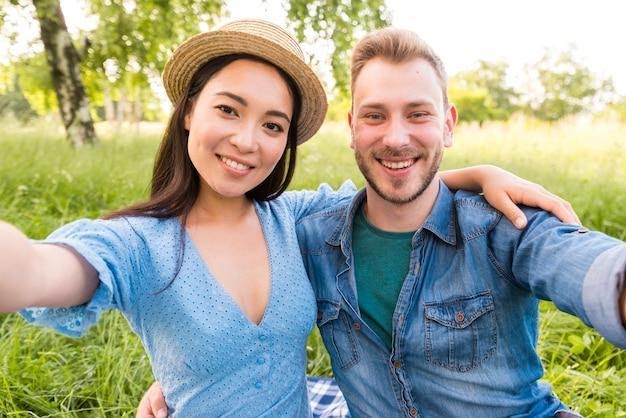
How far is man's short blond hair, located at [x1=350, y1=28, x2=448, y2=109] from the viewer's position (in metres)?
1.90

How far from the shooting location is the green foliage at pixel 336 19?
5746mm

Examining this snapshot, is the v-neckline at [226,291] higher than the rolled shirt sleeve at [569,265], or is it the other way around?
the rolled shirt sleeve at [569,265]

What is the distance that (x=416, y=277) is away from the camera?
71.6 inches

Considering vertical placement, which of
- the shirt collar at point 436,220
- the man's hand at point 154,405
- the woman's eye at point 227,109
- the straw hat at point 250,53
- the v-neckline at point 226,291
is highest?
the straw hat at point 250,53

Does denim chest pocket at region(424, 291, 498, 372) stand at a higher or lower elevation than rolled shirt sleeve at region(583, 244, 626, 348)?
lower

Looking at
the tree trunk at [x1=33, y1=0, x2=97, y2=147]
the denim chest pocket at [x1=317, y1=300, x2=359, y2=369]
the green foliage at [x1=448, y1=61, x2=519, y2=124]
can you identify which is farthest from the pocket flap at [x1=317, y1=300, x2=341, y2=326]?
the green foliage at [x1=448, y1=61, x2=519, y2=124]

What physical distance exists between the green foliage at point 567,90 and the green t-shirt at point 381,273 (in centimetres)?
4548

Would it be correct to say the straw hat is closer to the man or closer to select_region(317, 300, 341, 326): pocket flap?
the man

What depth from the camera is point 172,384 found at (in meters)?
1.66

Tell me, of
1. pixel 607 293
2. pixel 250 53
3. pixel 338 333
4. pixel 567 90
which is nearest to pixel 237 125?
pixel 250 53

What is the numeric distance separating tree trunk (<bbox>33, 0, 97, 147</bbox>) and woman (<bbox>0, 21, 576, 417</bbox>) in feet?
20.2

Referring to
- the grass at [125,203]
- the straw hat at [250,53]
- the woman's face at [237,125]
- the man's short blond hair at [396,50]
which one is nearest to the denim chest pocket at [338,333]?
the woman's face at [237,125]

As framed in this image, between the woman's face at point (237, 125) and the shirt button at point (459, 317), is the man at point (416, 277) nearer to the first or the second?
the shirt button at point (459, 317)

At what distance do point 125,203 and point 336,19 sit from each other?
291 centimetres
